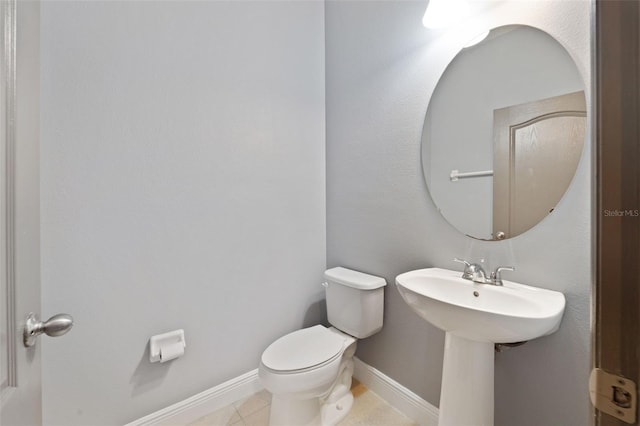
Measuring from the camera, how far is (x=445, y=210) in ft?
4.21

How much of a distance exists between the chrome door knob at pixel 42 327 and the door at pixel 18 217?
19mm

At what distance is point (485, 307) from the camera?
1016mm

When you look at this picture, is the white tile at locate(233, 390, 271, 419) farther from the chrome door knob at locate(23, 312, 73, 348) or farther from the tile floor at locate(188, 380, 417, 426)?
the chrome door knob at locate(23, 312, 73, 348)

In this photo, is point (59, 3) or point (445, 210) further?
point (445, 210)

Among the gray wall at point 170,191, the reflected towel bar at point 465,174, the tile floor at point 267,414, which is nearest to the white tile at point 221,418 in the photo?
the tile floor at point 267,414

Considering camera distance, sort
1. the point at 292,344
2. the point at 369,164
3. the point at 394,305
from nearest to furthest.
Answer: the point at 292,344
the point at 394,305
the point at 369,164

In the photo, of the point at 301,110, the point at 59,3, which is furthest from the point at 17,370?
the point at 301,110

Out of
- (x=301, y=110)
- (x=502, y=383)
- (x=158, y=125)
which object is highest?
(x=301, y=110)

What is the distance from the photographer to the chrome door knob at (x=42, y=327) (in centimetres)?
55

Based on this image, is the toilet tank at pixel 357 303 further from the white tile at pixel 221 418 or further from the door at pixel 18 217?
the door at pixel 18 217

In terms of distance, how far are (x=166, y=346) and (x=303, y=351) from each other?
67 cm

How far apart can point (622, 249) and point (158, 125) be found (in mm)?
1602

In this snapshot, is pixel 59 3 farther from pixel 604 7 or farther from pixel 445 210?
Answer: pixel 445 210

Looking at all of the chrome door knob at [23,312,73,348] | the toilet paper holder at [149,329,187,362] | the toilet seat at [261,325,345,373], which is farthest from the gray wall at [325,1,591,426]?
the chrome door knob at [23,312,73,348]
